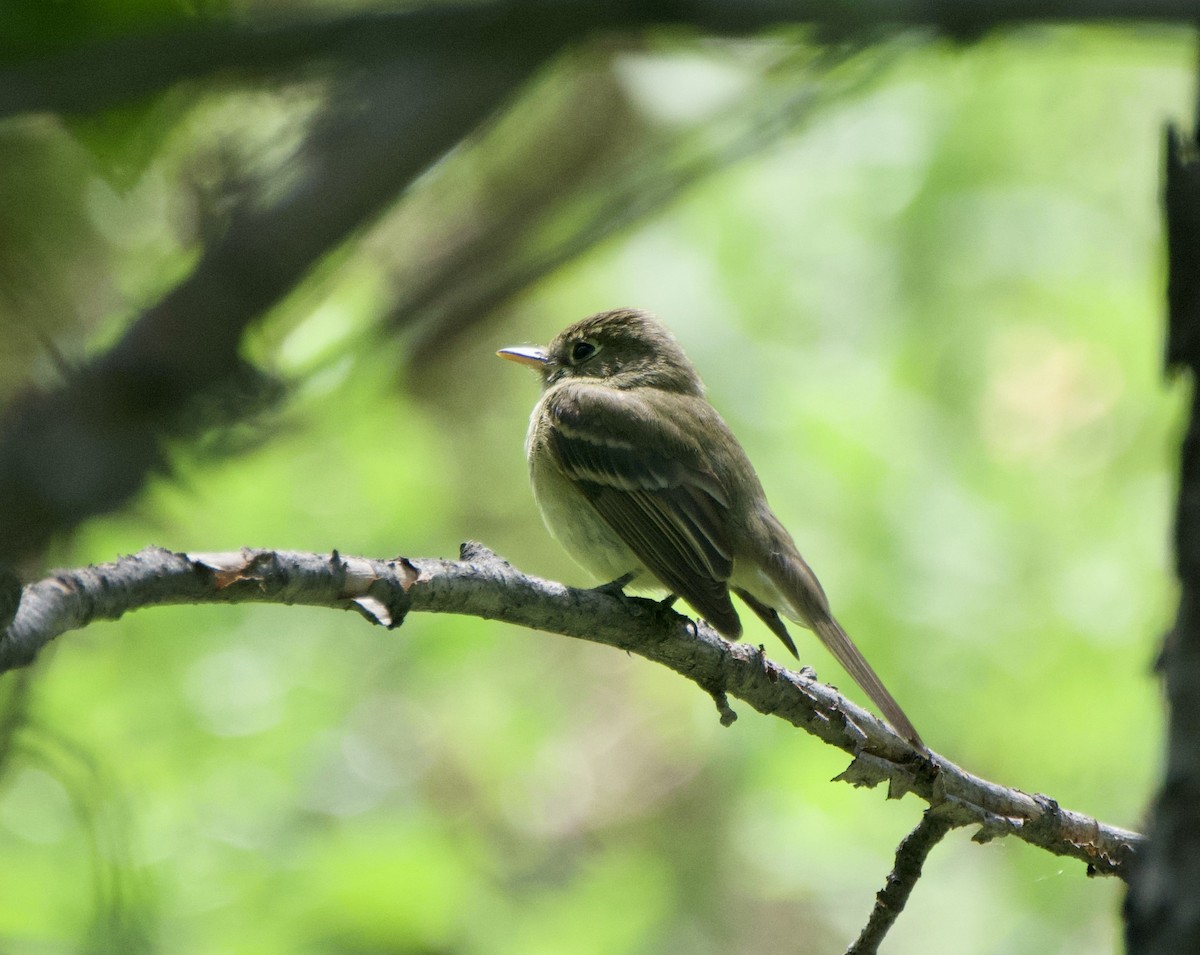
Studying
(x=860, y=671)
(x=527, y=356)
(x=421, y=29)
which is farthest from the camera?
(x=527, y=356)

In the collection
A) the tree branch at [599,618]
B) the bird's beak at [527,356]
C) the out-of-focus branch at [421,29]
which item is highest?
the bird's beak at [527,356]

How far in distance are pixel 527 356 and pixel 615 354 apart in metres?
0.38

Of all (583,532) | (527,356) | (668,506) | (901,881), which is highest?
(527,356)

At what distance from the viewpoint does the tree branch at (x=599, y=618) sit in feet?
6.33

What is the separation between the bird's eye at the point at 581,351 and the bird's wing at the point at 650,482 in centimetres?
51

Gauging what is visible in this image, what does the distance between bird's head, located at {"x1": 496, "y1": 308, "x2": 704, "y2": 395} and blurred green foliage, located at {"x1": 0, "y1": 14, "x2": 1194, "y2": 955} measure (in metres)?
0.39

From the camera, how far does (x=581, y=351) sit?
554 cm

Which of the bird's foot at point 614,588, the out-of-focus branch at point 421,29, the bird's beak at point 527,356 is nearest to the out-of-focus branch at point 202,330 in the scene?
the out-of-focus branch at point 421,29

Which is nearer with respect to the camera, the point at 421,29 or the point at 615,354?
the point at 421,29

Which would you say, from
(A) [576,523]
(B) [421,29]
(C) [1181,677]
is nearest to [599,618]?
(C) [1181,677]

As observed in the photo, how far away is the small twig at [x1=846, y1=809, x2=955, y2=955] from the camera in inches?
99.8

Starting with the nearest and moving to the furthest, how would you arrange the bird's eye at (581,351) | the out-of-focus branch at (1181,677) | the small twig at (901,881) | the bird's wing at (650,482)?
the out-of-focus branch at (1181,677) → the small twig at (901,881) → the bird's wing at (650,482) → the bird's eye at (581,351)

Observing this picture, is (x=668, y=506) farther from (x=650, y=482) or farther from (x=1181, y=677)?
(x=1181, y=677)

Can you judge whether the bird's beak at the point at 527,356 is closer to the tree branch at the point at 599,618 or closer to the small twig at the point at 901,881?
the tree branch at the point at 599,618
